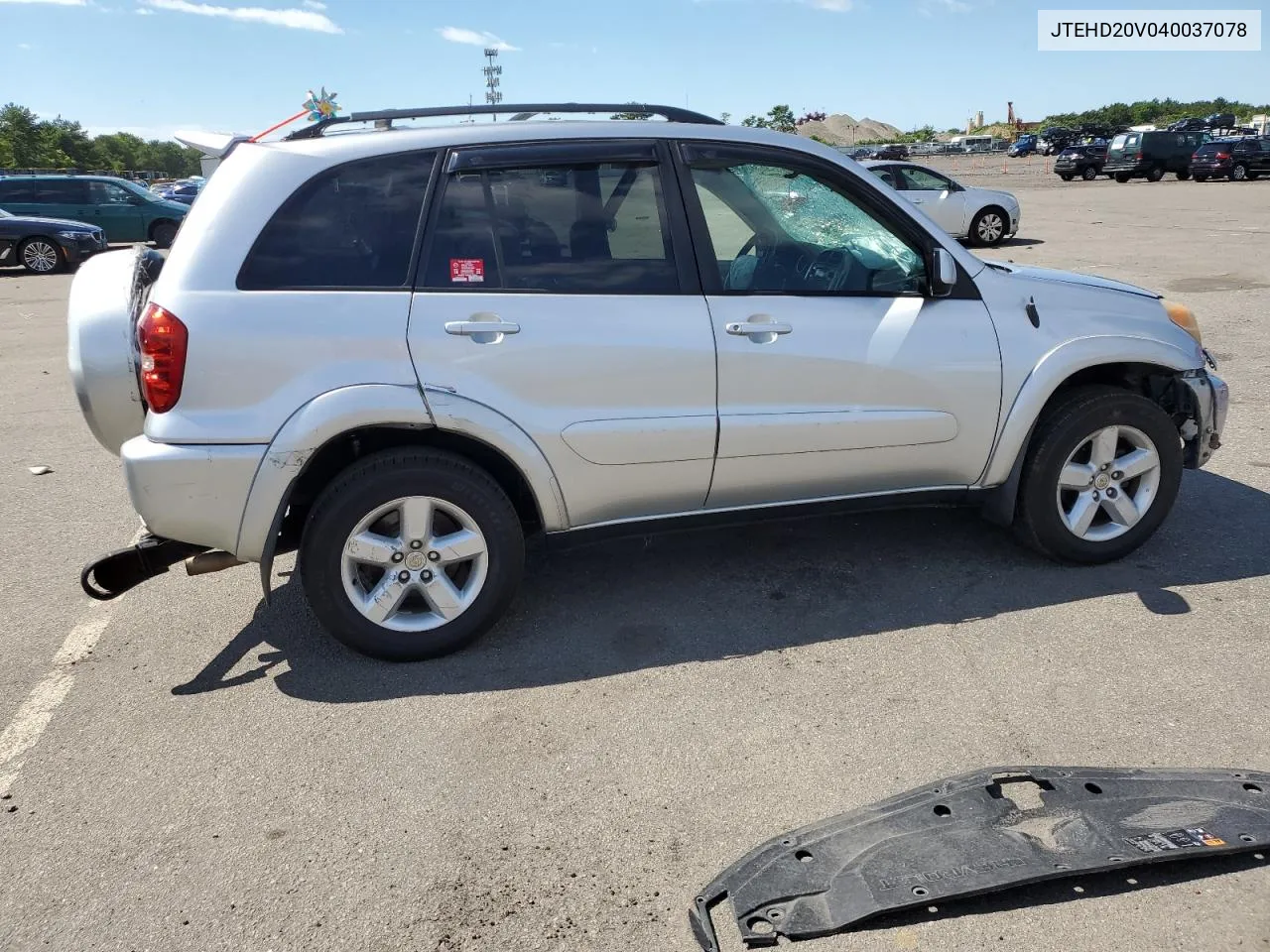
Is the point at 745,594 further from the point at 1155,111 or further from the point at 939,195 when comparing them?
the point at 1155,111

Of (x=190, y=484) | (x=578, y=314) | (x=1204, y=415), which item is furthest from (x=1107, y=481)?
(x=190, y=484)

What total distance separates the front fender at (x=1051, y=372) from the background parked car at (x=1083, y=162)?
40.2 metres

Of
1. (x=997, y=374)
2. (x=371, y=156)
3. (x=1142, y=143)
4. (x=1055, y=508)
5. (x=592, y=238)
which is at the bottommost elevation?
(x=1055, y=508)

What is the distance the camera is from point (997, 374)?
4.08 meters

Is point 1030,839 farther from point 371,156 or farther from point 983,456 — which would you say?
point 371,156

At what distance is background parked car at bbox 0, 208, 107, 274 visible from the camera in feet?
60.0

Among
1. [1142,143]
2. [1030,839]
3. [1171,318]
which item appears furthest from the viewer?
[1142,143]

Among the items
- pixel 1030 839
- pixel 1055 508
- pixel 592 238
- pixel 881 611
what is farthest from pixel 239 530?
pixel 1055 508

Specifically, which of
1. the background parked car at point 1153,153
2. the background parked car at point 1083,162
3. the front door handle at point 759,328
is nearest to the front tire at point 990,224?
the front door handle at point 759,328

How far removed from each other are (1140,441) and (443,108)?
323 cm

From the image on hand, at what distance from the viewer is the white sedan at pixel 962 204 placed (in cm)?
1741

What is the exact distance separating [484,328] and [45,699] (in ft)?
6.82

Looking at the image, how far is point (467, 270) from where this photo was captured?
12.0 feet

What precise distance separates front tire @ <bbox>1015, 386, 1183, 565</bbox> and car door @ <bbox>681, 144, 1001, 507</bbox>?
317 mm
